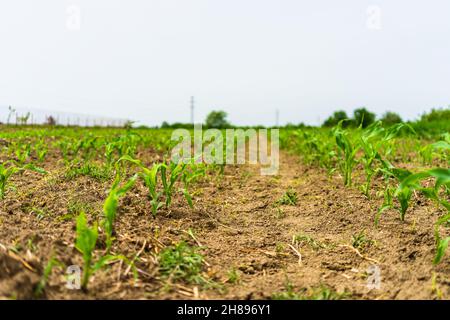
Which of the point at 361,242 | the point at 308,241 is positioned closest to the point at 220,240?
the point at 308,241

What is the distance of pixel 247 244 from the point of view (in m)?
2.26

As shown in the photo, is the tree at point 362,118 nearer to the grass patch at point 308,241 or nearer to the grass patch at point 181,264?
the grass patch at point 308,241

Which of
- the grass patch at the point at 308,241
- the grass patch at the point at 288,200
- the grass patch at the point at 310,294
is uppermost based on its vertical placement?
the grass patch at the point at 288,200

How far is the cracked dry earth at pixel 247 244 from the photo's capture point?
1599 millimetres

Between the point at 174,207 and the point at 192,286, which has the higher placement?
the point at 174,207

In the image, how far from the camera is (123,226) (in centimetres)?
214

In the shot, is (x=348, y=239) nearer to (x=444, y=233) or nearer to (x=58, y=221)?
(x=444, y=233)

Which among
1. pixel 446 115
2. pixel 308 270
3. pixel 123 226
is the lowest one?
pixel 308 270

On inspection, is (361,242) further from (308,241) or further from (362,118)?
(362,118)

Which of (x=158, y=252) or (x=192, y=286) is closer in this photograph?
(x=192, y=286)

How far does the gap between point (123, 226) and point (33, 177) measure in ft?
6.16

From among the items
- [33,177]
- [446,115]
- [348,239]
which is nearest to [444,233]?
[348,239]

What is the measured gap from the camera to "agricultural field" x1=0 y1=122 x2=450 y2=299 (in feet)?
5.21

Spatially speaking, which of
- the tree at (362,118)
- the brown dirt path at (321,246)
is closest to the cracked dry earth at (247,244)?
the brown dirt path at (321,246)
